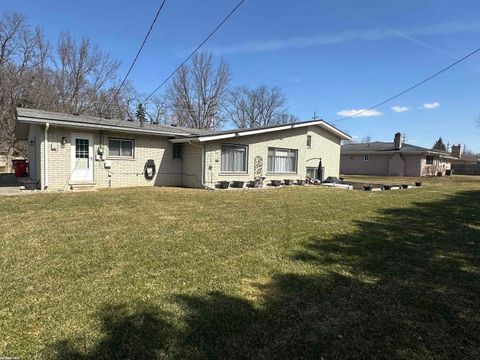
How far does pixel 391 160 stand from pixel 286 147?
19317 millimetres

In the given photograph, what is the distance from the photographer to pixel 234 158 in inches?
648

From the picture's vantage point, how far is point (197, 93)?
1612 inches

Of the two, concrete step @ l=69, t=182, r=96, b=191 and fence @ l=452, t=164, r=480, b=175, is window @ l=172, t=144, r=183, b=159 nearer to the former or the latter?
concrete step @ l=69, t=182, r=96, b=191

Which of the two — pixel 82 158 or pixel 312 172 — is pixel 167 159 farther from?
pixel 312 172

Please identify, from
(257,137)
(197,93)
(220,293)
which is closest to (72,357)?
(220,293)

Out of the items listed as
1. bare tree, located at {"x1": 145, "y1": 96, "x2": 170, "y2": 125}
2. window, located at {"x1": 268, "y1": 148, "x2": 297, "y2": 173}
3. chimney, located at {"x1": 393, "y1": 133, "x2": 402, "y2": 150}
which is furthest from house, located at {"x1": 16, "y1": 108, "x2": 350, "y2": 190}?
bare tree, located at {"x1": 145, "y1": 96, "x2": 170, "y2": 125}

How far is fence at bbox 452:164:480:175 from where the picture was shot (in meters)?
41.8

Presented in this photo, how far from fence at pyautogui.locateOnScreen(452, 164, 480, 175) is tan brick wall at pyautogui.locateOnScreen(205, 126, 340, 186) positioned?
31.0 m

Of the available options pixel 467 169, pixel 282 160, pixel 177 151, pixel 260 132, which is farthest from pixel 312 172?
pixel 467 169

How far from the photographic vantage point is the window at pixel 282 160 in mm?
18141

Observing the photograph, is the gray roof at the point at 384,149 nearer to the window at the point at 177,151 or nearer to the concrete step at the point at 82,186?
the window at the point at 177,151

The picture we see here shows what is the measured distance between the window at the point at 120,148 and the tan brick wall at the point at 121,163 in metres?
0.18

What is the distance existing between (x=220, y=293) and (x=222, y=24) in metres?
8.01

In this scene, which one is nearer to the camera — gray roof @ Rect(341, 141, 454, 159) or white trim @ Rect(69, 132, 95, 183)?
white trim @ Rect(69, 132, 95, 183)
